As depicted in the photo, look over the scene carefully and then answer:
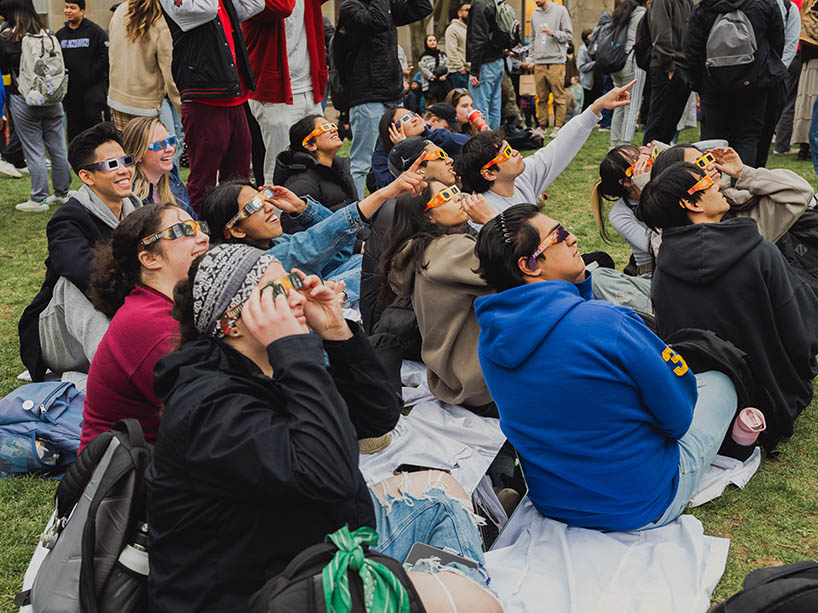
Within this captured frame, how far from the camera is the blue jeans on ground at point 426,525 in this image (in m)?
2.72

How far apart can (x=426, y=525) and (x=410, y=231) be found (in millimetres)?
1937

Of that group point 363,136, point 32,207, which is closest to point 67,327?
point 363,136

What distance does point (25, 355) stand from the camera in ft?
15.1

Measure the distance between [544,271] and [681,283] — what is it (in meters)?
1.05

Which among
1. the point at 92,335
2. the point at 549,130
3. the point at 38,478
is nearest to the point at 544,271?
the point at 92,335

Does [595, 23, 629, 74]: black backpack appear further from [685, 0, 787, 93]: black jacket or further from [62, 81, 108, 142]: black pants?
[62, 81, 108, 142]: black pants

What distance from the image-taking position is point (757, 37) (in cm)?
751

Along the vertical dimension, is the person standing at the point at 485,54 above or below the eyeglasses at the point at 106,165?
below

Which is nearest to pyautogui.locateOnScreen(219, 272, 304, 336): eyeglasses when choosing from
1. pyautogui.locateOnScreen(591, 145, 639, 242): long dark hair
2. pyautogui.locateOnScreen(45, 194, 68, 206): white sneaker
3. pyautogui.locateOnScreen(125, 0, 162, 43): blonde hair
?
pyautogui.locateOnScreen(591, 145, 639, 242): long dark hair

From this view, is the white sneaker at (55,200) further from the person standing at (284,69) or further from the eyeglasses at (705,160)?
the eyeglasses at (705,160)

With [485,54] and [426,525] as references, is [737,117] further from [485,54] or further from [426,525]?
[426,525]

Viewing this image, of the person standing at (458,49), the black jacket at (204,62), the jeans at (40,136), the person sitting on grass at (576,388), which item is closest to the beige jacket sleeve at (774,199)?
the person sitting on grass at (576,388)

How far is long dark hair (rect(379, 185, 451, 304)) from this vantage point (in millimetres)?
4199

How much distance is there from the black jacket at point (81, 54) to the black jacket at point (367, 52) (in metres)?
3.51
